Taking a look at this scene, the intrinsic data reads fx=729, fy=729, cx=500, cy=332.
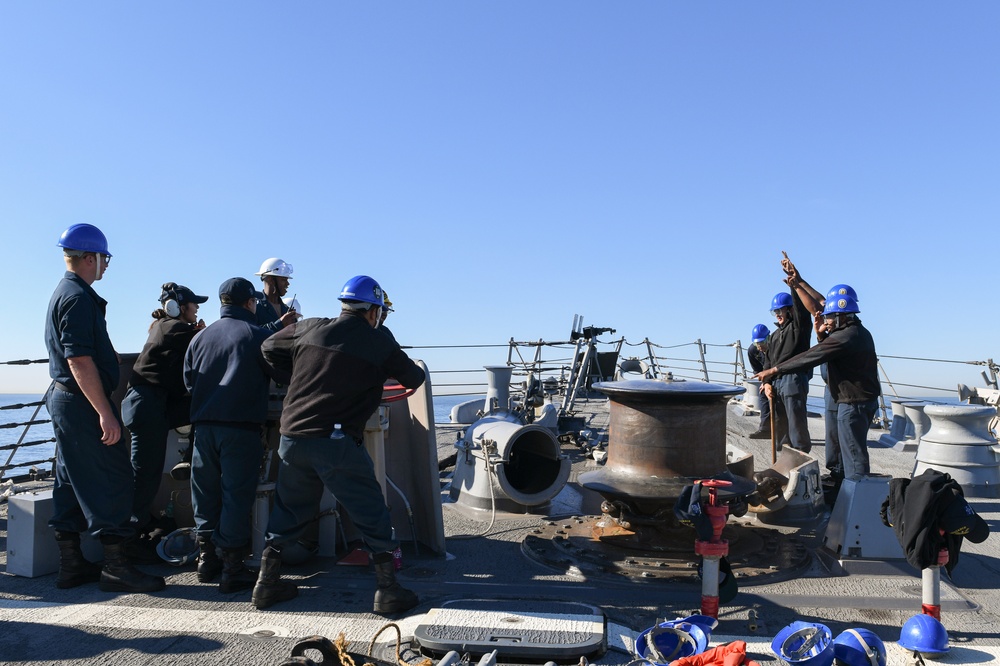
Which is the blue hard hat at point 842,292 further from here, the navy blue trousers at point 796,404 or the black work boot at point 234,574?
the black work boot at point 234,574

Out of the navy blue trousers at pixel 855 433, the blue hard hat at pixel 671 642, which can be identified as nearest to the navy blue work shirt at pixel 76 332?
the blue hard hat at pixel 671 642

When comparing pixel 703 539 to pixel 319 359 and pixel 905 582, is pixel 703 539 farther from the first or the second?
pixel 319 359

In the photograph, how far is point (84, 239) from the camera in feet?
14.0

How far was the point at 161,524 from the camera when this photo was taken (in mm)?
5105

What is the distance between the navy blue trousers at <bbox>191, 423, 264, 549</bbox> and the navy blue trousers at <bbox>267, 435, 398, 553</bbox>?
406 millimetres

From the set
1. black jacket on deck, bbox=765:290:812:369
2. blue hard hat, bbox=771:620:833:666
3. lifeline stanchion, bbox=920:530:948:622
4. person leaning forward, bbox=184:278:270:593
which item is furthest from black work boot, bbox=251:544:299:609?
black jacket on deck, bbox=765:290:812:369

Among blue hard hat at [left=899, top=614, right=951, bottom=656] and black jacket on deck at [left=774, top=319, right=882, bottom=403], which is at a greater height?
black jacket on deck at [left=774, top=319, right=882, bottom=403]

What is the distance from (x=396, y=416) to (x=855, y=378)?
11.4 feet

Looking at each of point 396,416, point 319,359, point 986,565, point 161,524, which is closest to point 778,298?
point 986,565

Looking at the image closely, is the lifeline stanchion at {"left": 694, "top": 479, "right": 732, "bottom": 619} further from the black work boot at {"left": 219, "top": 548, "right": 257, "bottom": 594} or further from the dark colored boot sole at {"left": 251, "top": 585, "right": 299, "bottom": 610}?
the black work boot at {"left": 219, "top": 548, "right": 257, "bottom": 594}

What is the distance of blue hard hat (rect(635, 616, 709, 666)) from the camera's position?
2.99 meters

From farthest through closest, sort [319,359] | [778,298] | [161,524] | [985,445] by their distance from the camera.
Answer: [778,298], [985,445], [161,524], [319,359]

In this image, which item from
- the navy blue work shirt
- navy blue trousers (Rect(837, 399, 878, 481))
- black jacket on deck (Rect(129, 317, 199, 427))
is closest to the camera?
the navy blue work shirt

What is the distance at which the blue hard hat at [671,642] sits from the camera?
9.80 ft
